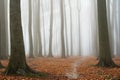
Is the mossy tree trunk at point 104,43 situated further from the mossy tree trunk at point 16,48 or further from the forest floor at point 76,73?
the mossy tree trunk at point 16,48

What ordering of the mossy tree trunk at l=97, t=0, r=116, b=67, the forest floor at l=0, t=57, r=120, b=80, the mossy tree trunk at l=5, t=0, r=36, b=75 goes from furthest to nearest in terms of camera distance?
the mossy tree trunk at l=97, t=0, r=116, b=67 → the mossy tree trunk at l=5, t=0, r=36, b=75 → the forest floor at l=0, t=57, r=120, b=80

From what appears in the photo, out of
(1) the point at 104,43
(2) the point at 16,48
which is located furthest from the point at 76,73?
(1) the point at 104,43

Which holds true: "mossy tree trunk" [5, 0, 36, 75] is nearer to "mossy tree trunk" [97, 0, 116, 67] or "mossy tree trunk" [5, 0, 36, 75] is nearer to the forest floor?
the forest floor

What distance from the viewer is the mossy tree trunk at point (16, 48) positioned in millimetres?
10484

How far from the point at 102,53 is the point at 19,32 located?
5.82 metres

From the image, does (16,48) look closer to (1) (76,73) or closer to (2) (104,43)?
(1) (76,73)

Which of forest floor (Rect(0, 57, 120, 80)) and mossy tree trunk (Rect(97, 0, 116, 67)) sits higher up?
mossy tree trunk (Rect(97, 0, 116, 67))

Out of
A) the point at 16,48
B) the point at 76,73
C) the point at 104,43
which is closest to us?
the point at 16,48

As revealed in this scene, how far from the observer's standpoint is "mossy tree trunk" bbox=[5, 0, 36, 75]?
10.5 m

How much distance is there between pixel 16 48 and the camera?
35.4 feet

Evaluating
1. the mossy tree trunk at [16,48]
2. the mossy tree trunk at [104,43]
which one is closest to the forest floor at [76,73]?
the mossy tree trunk at [16,48]

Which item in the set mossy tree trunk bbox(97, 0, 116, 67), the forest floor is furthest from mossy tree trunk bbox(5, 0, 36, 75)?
mossy tree trunk bbox(97, 0, 116, 67)

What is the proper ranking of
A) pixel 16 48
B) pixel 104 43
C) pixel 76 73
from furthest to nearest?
pixel 104 43, pixel 76 73, pixel 16 48

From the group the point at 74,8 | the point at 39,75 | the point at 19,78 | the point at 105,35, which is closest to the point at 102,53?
the point at 105,35
